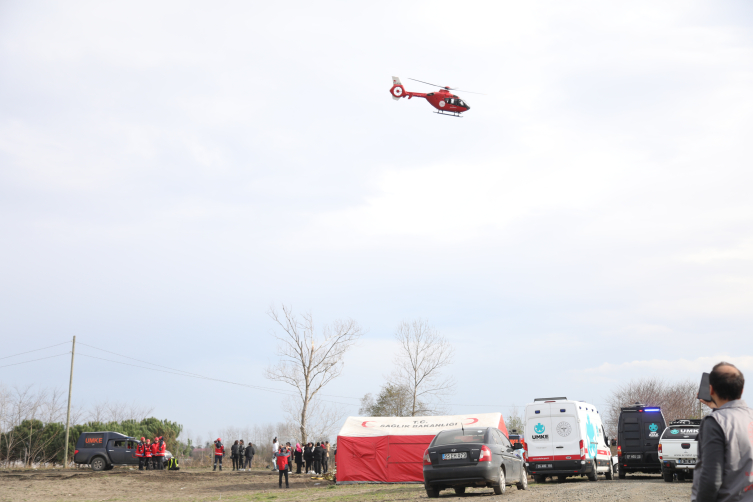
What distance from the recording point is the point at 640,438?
24.3 metres

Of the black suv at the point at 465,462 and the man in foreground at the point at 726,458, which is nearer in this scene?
the man in foreground at the point at 726,458

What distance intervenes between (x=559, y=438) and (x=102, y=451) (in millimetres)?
26567

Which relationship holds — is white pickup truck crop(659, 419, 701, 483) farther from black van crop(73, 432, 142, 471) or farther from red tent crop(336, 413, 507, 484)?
black van crop(73, 432, 142, 471)

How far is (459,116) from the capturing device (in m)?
30.0

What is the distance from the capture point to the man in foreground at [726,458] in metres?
3.86

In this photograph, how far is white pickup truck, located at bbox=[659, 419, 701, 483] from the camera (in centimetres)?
1984

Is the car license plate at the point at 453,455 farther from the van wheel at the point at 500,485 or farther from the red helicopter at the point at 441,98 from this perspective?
the red helicopter at the point at 441,98

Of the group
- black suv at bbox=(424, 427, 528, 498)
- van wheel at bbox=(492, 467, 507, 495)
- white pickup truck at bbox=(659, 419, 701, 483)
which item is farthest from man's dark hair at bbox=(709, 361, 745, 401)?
white pickup truck at bbox=(659, 419, 701, 483)

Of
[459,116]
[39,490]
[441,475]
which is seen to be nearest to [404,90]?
[459,116]

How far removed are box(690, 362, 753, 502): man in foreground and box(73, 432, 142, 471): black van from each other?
124ft

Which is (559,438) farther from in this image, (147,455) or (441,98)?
(147,455)

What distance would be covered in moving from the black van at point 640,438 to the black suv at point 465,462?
1048cm

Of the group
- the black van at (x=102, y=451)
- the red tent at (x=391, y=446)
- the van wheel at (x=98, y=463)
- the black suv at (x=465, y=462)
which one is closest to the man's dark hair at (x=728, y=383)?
the black suv at (x=465, y=462)

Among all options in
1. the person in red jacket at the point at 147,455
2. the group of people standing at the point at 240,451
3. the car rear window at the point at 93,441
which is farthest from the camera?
the group of people standing at the point at 240,451
